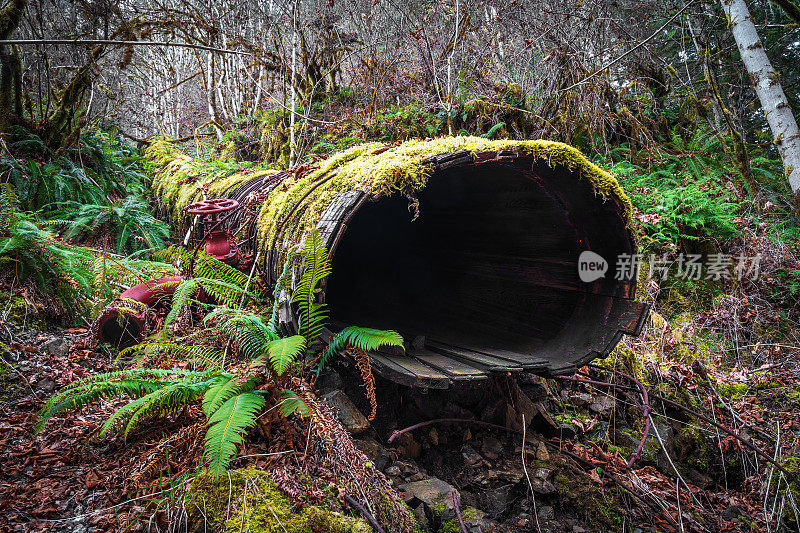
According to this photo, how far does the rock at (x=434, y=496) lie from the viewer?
1981 mm

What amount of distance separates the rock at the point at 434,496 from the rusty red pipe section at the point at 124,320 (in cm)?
201

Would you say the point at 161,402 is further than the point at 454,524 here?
No

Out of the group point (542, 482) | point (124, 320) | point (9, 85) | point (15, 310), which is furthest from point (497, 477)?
point (9, 85)

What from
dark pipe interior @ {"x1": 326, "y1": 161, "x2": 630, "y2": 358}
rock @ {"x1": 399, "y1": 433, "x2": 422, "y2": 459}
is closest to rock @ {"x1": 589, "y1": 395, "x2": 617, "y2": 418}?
dark pipe interior @ {"x1": 326, "y1": 161, "x2": 630, "y2": 358}

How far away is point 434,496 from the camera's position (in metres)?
2.05

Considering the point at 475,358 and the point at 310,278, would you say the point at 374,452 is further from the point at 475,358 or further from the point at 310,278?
the point at 310,278

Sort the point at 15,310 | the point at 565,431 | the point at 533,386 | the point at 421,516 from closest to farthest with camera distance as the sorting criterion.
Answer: the point at 421,516 → the point at 15,310 → the point at 565,431 → the point at 533,386

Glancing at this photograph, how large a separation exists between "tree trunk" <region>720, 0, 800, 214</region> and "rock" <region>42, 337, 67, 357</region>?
7107 millimetres

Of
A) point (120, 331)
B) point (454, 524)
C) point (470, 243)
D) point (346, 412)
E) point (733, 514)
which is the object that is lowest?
point (733, 514)

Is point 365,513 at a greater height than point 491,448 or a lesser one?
greater

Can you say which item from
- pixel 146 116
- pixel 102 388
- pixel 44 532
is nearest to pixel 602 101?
pixel 102 388

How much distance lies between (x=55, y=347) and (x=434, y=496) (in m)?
2.56

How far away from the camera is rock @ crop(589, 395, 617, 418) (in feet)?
10.6

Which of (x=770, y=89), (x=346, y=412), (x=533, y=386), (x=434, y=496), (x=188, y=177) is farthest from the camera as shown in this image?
(x=188, y=177)
